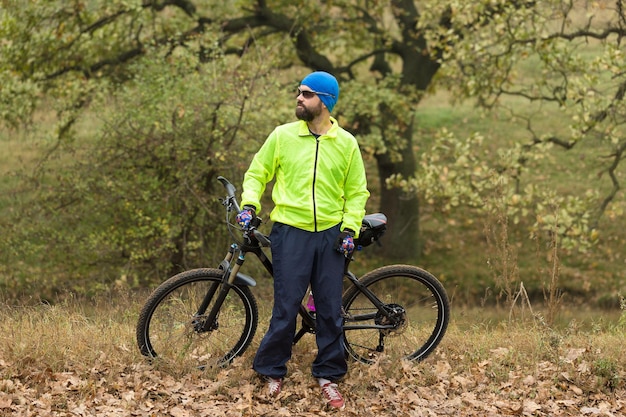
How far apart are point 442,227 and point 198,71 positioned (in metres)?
9.25

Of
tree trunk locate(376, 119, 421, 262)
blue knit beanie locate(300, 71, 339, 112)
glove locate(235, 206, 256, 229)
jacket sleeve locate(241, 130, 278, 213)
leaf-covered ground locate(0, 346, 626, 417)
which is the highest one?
blue knit beanie locate(300, 71, 339, 112)

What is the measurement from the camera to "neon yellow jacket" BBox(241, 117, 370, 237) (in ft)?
16.1

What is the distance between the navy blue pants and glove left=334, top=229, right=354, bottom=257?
0.05 meters

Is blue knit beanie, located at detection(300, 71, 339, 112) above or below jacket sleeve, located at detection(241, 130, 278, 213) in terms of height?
above

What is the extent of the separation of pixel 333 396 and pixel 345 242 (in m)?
1.01

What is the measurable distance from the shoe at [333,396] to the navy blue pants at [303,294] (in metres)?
0.08

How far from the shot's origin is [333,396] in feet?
16.3

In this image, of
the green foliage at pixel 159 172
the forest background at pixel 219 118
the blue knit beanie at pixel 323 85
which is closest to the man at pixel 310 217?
the blue knit beanie at pixel 323 85

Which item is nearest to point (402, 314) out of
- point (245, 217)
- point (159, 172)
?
point (245, 217)

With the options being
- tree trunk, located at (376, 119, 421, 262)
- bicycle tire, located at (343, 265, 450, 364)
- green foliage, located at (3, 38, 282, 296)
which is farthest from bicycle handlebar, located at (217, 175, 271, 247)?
tree trunk, located at (376, 119, 421, 262)

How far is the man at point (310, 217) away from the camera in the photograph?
4.91 meters

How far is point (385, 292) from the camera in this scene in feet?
18.5

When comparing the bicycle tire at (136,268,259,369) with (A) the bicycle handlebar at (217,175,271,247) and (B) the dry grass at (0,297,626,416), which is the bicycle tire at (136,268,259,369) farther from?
(A) the bicycle handlebar at (217,175,271,247)

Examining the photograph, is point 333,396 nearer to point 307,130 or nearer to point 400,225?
point 307,130
